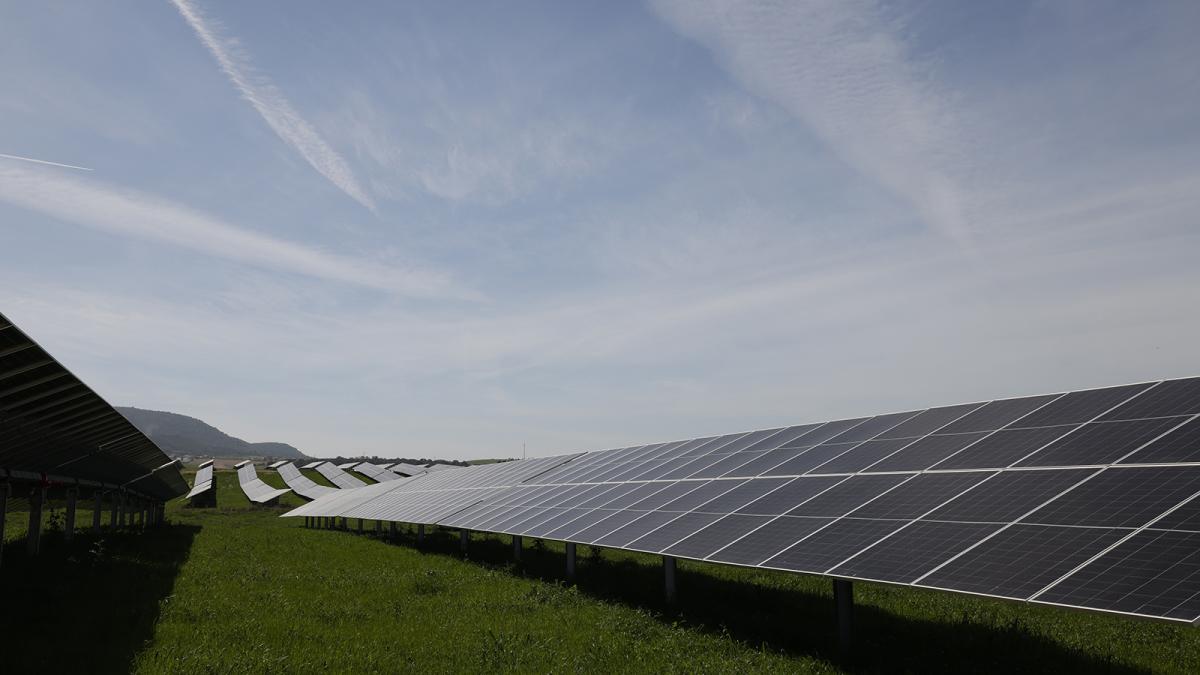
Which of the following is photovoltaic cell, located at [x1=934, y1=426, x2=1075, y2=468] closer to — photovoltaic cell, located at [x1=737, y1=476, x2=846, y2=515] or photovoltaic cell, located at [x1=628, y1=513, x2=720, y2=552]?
photovoltaic cell, located at [x1=737, y1=476, x2=846, y2=515]

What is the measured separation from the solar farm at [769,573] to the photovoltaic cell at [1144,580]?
31 mm

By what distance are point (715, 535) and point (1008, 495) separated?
583 cm

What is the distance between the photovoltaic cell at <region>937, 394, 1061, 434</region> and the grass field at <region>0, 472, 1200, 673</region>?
13.7ft

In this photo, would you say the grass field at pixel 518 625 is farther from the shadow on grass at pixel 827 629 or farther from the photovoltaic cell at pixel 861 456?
the photovoltaic cell at pixel 861 456

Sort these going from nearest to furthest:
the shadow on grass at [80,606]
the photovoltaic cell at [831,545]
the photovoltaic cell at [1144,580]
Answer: the photovoltaic cell at [1144,580] < the photovoltaic cell at [831,545] < the shadow on grass at [80,606]

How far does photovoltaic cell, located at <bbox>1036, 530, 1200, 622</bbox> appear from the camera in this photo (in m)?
9.27

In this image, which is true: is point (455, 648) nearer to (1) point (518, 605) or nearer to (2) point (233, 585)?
(1) point (518, 605)

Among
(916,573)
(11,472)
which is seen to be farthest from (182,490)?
(916,573)

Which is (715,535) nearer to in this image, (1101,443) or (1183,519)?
(1101,443)

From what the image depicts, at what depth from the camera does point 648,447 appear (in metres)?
34.2

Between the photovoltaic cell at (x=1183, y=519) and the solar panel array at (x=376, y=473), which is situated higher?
the solar panel array at (x=376, y=473)

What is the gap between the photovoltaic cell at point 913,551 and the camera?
12102 millimetres

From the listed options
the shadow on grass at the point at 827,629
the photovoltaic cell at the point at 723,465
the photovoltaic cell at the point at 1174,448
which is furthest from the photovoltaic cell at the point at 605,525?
the photovoltaic cell at the point at 1174,448

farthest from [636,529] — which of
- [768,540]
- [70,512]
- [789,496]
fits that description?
[70,512]
